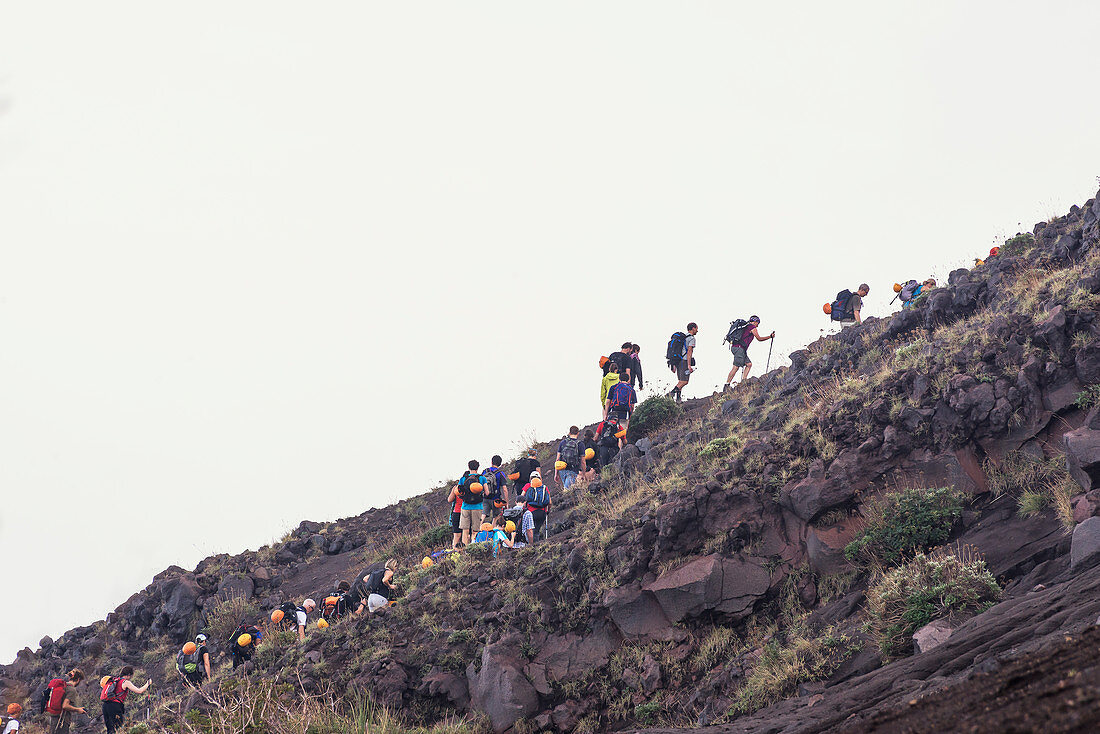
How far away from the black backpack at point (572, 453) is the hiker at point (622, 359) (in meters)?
2.01

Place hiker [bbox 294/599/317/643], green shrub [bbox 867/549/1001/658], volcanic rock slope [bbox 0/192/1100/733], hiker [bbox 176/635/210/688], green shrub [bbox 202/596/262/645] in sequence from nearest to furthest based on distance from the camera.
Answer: volcanic rock slope [bbox 0/192/1100/733] < green shrub [bbox 867/549/1001/658] < hiker [bbox 294/599/317/643] < hiker [bbox 176/635/210/688] < green shrub [bbox 202/596/262/645]

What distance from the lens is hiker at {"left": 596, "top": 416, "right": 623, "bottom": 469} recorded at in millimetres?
17859

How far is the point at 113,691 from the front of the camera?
13852mm

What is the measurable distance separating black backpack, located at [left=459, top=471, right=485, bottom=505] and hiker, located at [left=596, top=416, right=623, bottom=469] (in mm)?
3872

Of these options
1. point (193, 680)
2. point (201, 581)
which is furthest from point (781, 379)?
point (201, 581)

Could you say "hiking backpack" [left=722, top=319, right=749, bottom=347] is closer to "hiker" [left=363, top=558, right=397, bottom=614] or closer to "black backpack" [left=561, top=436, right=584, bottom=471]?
"black backpack" [left=561, top=436, right=584, bottom=471]

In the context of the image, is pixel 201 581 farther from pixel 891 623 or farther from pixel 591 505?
pixel 891 623

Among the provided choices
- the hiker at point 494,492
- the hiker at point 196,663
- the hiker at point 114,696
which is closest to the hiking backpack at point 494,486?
the hiker at point 494,492

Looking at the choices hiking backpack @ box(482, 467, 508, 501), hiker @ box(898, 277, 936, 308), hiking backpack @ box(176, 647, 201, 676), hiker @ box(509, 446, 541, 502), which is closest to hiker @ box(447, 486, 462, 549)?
hiking backpack @ box(482, 467, 508, 501)

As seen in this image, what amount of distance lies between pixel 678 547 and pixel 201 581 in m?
16.5

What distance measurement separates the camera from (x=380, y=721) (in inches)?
356

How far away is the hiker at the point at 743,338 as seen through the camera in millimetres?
20234

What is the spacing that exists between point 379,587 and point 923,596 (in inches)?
389

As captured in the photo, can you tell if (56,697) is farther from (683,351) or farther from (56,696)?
(683,351)
